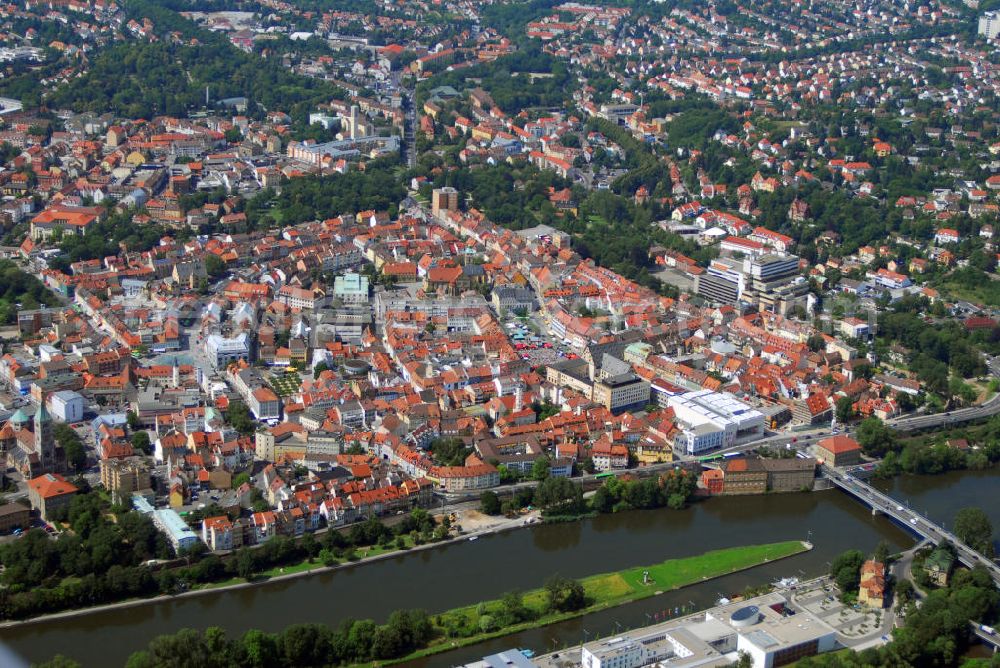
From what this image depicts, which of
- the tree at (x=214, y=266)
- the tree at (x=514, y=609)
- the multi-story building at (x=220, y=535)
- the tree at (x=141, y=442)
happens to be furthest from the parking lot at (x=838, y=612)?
the tree at (x=214, y=266)

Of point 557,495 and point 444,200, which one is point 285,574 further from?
point 444,200

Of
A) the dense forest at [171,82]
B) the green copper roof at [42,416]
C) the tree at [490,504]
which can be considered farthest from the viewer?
the dense forest at [171,82]

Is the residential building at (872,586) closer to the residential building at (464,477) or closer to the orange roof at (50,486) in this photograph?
the residential building at (464,477)

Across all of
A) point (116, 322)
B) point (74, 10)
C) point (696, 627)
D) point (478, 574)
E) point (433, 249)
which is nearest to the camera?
point (696, 627)

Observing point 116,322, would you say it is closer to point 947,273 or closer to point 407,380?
point 407,380

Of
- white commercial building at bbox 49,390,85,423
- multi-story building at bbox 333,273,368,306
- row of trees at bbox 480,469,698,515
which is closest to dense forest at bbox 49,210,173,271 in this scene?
multi-story building at bbox 333,273,368,306

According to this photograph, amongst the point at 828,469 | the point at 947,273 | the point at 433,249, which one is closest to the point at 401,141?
the point at 433,249
